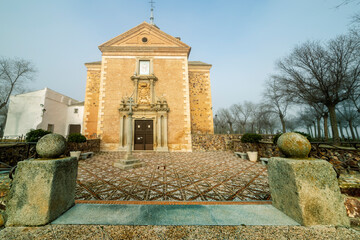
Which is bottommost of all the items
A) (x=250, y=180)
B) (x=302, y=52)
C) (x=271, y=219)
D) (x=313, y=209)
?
(x=250, y=180)

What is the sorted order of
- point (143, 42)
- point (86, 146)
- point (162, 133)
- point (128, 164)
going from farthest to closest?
point (143, 42) → point (162, 133) → point (86, 146) → point (128, 164)

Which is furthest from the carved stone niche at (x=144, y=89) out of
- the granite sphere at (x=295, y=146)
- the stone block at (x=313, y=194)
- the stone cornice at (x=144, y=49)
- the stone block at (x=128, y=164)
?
the stone block at (x=313, y=194)

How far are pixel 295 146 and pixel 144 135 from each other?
1106 centimetres

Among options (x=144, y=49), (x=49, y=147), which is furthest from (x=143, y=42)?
(x=49, y=147)

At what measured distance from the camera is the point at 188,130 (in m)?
11.9

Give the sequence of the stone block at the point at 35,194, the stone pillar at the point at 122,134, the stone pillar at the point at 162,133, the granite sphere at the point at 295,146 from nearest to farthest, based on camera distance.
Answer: the stone block at the point at 35,194, the granite sphere at the point at 295,146, the stone pillar at the point at 122,134, the stone pillar at the point at 162,133

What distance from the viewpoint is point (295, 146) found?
180cm

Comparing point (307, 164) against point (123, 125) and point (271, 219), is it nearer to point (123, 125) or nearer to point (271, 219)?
point (271, 219)

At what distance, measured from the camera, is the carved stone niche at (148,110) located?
11359mm

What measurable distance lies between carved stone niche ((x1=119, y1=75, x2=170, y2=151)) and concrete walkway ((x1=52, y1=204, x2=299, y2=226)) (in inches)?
366

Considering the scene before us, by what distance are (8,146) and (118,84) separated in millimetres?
8474

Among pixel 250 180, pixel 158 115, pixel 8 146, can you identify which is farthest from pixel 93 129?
pixel 250 180

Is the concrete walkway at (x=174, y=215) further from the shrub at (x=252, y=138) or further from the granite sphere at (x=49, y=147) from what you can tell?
the shrub at (x=252, y=138)

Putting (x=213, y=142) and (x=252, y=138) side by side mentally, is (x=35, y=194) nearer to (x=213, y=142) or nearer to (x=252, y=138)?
(x=252, y=138)
